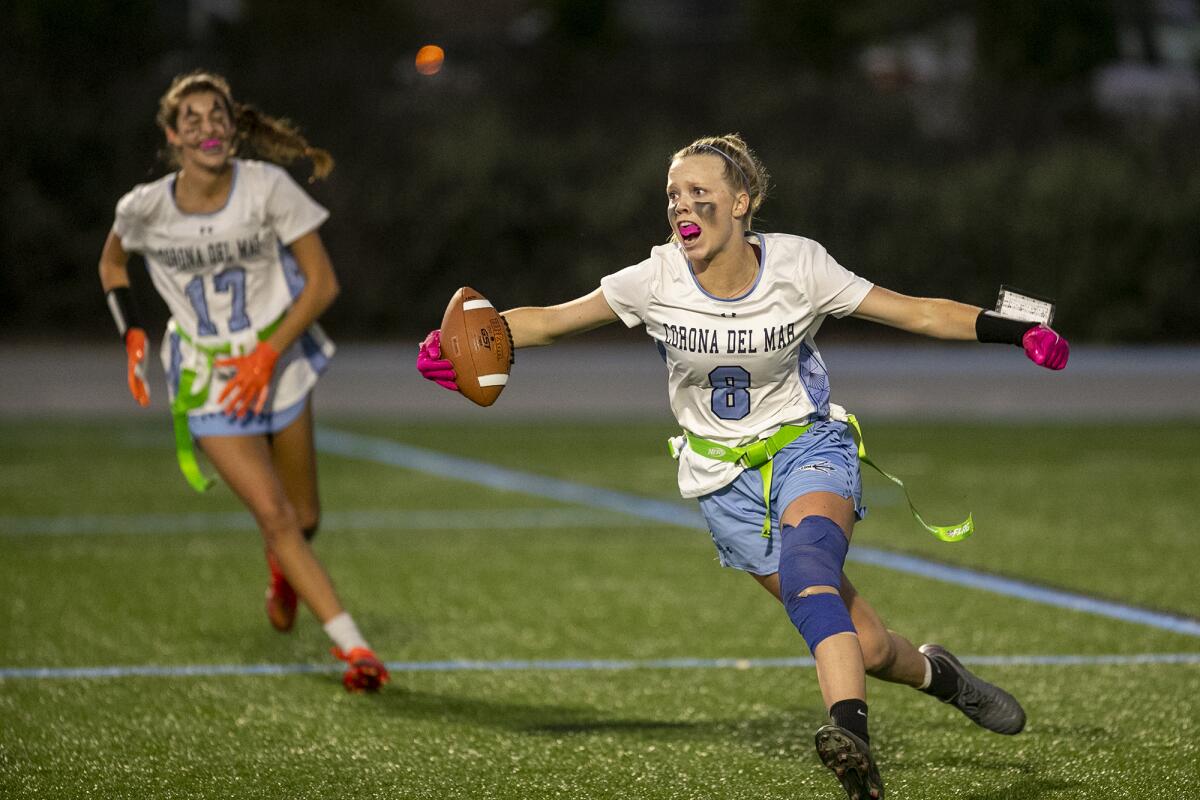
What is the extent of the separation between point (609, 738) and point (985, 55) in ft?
70.4

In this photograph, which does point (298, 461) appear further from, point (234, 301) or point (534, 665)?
point (534, 665)

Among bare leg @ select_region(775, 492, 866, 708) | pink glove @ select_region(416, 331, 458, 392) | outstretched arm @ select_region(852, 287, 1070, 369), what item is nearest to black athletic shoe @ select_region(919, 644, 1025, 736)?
bare leg @ select_region(775, 492, 866, 708)

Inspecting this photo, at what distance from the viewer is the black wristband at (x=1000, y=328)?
4.55 metres

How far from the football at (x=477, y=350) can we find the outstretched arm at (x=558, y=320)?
2.0 inches

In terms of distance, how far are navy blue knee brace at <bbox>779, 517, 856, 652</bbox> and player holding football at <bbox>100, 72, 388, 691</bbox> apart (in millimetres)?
2028

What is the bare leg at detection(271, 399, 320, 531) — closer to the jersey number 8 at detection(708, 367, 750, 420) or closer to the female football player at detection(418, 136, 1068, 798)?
the female football player at detection(418, 136, 1068, 798)

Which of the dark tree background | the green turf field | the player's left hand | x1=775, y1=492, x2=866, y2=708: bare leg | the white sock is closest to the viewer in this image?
x1=775, y1=492, x2=866, y2=708: bare leg

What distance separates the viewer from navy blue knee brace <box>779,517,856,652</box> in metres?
4.17

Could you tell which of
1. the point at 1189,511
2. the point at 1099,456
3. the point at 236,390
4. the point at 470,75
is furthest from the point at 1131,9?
the point at 236,390

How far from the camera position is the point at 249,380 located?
5973 millimetres

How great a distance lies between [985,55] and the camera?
25.0 m

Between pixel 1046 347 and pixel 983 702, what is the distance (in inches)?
43.1

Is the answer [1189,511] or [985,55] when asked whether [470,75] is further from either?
[1189,511]

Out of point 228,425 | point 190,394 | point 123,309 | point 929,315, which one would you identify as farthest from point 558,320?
point 123,309
